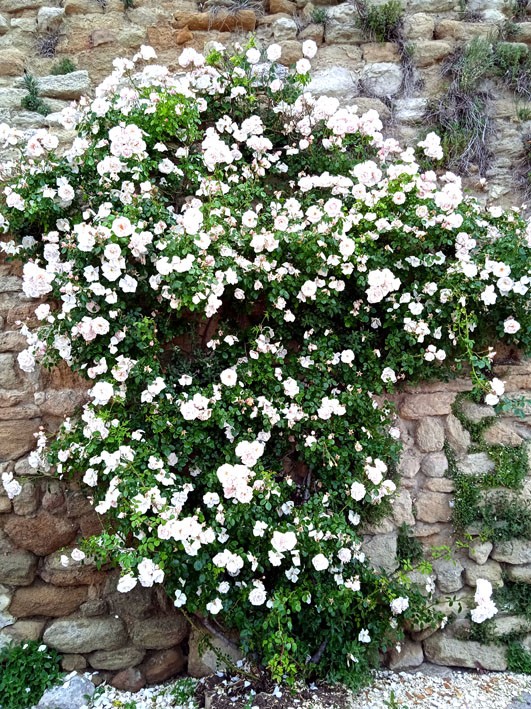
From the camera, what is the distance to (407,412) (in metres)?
2.87

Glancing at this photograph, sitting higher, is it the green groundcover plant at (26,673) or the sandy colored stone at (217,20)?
the sandy colored stone at (217,20)

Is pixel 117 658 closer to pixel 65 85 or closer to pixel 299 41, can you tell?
pixel 65 85

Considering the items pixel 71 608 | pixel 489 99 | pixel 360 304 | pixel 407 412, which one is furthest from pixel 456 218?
pixel 71 608

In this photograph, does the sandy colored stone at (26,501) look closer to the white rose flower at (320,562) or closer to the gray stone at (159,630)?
the gray stone at (159,630)

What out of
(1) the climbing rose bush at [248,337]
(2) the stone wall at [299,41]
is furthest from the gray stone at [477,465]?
(2) the stone wall at [299,41]

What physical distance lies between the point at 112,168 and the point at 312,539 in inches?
78.4

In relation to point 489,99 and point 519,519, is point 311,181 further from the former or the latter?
point 519,519

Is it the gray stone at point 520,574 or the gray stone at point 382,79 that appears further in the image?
the gray stone at point 382,79

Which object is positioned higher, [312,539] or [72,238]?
[72,238]

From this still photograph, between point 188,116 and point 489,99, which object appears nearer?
point 188,116

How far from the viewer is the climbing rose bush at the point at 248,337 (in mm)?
2451

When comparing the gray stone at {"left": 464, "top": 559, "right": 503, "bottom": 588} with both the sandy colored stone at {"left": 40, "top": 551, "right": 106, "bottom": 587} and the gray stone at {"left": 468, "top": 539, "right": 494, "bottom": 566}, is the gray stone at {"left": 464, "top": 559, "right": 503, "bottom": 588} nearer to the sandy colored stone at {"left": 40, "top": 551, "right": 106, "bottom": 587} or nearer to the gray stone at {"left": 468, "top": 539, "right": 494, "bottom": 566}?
the gray stone at {"left": 468, "top": 539, "right": 494, "bottom": 566}

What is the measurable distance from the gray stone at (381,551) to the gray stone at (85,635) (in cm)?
136

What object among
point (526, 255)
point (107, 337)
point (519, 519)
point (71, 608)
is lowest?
point (71, 608)
